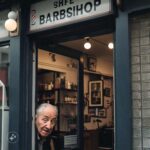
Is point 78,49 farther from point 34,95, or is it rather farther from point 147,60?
point 147,60

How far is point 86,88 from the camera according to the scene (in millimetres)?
10344

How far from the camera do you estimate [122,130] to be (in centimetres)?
459

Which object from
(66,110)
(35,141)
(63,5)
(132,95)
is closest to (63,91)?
(66,110)

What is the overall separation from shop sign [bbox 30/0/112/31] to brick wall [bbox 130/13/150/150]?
0.45 m

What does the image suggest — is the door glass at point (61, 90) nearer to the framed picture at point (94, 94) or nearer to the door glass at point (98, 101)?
the door glass at point (98, 101)

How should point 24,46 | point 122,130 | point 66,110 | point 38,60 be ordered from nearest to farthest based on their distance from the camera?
point 122,130 → point 24,46 → point 38,60 → point 66,110

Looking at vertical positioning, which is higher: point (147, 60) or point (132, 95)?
point (147, 60)

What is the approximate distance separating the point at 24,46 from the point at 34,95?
0.76 meters

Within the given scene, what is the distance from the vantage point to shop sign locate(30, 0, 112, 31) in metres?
5.09

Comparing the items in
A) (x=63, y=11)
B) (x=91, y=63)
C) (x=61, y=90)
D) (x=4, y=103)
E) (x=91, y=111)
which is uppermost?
(x=63, y=11)

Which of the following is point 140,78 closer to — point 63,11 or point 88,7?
point 88,7

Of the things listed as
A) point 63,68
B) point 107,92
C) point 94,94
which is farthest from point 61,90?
point 107,92

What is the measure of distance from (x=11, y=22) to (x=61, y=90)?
1.86 meters

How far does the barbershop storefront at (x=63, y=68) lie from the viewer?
4656 mm
